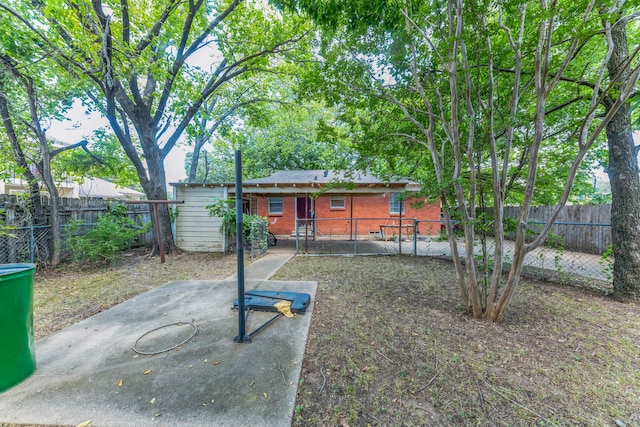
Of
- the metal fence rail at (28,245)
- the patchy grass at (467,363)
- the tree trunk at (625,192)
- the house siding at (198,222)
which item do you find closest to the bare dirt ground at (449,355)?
the patchy grass at (467,363)

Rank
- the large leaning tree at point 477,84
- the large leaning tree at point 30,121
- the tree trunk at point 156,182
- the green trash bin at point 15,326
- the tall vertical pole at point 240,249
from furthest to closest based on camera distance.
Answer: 1. the tree trunk at point 156,182
2. the large leaning tree at point 30,121
3. the large leaning tree at point 477,84
4. the tall vertical pole at point 240,249
5. the green trash bin at point 15,326

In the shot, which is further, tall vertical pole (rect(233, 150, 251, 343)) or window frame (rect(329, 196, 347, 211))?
window frame (rect(329, 196, 347, 211))

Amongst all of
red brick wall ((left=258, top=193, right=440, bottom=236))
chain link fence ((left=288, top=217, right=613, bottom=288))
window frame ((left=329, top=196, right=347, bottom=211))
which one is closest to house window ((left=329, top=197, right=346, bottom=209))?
window frame ((left=329, top=196, right=347, bottom=211))

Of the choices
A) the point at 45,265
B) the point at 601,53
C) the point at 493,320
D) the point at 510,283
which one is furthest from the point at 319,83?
the point at 45,265

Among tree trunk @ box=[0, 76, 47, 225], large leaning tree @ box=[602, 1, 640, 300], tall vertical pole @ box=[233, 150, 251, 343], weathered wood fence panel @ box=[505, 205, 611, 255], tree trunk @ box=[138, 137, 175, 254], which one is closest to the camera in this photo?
tall vertical pole @ box=[233, 150, 251, 343]

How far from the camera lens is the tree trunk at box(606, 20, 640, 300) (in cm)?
377

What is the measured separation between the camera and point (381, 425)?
1616 millimetres

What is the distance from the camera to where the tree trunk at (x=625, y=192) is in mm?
3773

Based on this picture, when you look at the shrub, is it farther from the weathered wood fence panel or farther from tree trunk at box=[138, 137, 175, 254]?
the weathered wood fence panel

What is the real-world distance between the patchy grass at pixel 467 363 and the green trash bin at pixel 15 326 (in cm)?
236

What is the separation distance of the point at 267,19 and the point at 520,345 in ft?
30.2

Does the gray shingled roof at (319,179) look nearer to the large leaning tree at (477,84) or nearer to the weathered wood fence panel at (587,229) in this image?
the large leaning tree at (477,84)

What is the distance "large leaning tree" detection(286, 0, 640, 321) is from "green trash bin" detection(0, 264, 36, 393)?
4.20 m

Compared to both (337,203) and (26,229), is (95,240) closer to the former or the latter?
(26,229)
